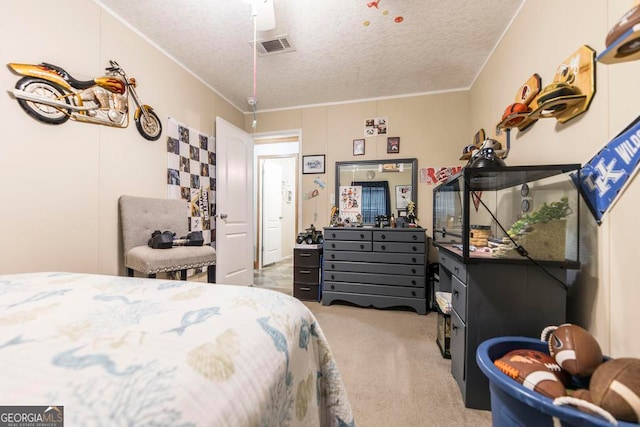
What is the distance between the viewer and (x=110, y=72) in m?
2.01

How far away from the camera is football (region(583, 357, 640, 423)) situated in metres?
0.67

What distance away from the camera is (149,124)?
2.33m

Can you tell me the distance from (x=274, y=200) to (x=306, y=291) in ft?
9.29

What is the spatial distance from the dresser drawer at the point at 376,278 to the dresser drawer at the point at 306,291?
28 centimetres

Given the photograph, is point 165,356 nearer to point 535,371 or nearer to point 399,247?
point 535,371

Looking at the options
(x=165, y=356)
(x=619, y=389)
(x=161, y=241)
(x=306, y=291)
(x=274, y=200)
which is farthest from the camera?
(x=274, y=200)

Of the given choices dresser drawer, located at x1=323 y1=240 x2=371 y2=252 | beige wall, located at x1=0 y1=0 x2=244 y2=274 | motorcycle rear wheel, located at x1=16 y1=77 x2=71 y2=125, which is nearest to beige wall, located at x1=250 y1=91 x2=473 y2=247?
dresser drawer, located at x1=323 y1=240 x2=371 y2=252

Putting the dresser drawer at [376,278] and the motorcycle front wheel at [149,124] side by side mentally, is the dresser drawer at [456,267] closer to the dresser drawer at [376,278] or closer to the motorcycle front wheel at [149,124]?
the dresser drawer at [376,278]

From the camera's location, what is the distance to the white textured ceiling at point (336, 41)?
192cm

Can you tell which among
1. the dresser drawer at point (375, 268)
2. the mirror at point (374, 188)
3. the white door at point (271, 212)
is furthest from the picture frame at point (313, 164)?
the white door at point (271, 212)

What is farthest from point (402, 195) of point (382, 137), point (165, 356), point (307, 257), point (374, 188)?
point (165, 356)

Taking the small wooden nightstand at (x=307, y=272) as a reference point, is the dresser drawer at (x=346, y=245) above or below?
above

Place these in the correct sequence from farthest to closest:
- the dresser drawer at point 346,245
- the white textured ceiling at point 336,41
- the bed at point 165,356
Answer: the dresser drawer at point 346,245 → the white textured ceiling at point 336,41 → the bed at point 165,356

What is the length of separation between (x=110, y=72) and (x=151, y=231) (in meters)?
1.30
